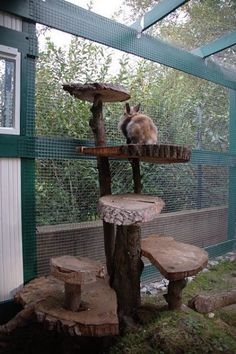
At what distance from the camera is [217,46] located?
333 cm

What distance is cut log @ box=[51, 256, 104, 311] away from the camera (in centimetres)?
157

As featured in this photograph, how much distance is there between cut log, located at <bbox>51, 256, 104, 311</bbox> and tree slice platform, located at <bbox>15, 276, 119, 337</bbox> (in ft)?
0.18

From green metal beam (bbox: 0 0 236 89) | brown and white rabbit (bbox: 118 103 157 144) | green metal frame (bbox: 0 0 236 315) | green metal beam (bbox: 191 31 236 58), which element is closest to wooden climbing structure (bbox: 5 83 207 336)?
brown and white rabbit (bbox: 118 103 157 144)

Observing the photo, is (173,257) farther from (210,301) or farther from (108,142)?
(108,142)

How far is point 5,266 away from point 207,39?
2.91m

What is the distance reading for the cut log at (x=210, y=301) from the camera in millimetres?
2345

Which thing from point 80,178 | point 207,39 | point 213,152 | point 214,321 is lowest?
point 214,321

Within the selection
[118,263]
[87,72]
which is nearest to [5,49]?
[87,72]

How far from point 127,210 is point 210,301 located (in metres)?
1.27

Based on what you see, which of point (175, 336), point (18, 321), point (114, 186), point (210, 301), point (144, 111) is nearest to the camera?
point (175, 336)

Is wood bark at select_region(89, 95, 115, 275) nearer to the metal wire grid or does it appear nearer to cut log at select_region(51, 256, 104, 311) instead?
the metal wire grid

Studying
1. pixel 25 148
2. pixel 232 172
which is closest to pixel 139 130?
pixel 25 148

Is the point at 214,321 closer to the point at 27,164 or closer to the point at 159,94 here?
the point at 27,164

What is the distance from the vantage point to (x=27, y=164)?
2.16m
